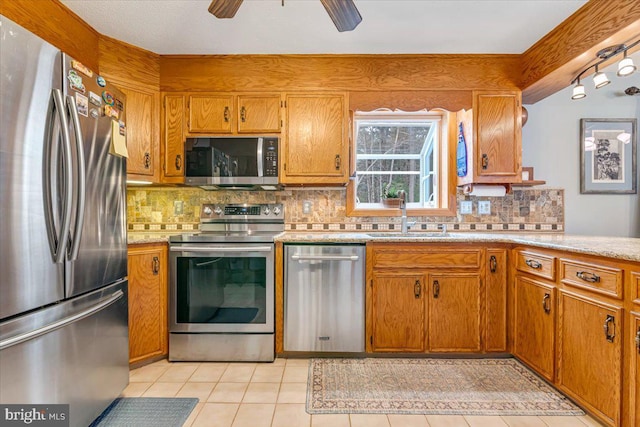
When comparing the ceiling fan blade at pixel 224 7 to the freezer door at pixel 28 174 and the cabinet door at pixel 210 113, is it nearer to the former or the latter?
the freezer door at pixel 28 174

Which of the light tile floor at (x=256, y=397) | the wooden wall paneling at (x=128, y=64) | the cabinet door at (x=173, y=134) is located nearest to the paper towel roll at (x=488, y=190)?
the light tile floor at (x=256, y=397)

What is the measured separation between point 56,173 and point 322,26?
5.88 ft

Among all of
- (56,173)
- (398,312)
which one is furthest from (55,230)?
(398,312)

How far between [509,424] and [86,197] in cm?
242

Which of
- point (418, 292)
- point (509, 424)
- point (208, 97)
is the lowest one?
point (509, 424)

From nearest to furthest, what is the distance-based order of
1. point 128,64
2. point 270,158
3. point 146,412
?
point 146,412 < point 128,64 < point 270,158

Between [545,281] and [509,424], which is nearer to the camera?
[509,424]

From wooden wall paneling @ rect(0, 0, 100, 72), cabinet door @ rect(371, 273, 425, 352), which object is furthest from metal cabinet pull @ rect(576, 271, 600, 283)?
wooden wall paneling @ rect(0, 0, 100, 72)

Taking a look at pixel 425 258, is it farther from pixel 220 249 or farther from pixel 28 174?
pixel 28 174

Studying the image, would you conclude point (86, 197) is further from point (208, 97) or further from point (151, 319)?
point (208, 97)

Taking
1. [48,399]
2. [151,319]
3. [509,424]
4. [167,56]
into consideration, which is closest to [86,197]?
[48,399]

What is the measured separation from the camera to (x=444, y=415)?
1.69 metres

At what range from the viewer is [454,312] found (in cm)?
228

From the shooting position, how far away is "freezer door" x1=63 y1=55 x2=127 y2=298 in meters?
1.37
